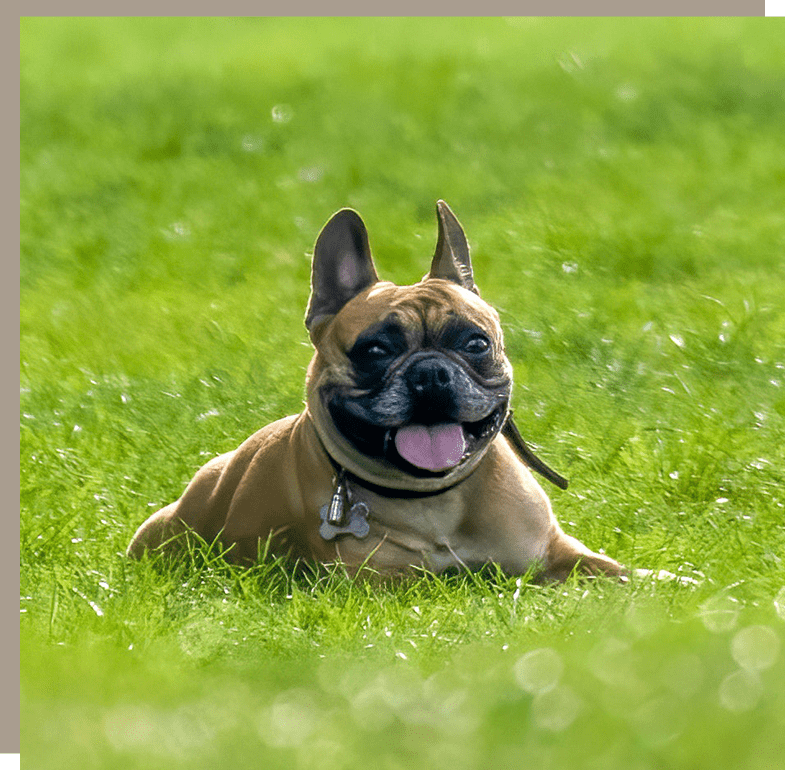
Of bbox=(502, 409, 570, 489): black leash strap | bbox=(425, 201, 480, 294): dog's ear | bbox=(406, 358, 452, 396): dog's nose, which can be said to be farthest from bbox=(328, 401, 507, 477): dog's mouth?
bbox=(425, 201, 480, 294): dog's ear

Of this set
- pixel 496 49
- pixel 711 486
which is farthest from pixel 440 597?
pixel 496 49

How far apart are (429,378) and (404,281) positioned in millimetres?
4178

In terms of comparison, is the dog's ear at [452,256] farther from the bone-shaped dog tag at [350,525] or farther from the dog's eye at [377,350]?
the bone-shaped dog tag at [350,525]

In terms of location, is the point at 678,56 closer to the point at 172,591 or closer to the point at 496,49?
the point at 496,49

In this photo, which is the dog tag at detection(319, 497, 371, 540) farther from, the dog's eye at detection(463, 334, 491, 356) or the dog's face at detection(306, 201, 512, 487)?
the dog's eye at detection(463, 334, 491, 356)

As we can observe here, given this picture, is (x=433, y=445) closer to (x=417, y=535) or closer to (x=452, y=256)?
(x=417, y=535)

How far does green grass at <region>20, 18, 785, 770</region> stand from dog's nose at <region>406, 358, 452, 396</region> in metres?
0.72

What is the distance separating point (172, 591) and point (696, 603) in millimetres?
1789

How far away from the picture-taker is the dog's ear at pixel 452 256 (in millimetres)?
5000

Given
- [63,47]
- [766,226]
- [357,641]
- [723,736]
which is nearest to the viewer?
[723,736]

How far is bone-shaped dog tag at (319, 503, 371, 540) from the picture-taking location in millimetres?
4891

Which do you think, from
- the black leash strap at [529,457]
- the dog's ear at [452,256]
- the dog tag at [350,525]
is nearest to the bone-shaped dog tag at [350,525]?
the dog tag at [350,525]

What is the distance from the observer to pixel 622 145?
11000 mm

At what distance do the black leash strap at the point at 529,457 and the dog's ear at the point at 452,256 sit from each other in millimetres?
548
